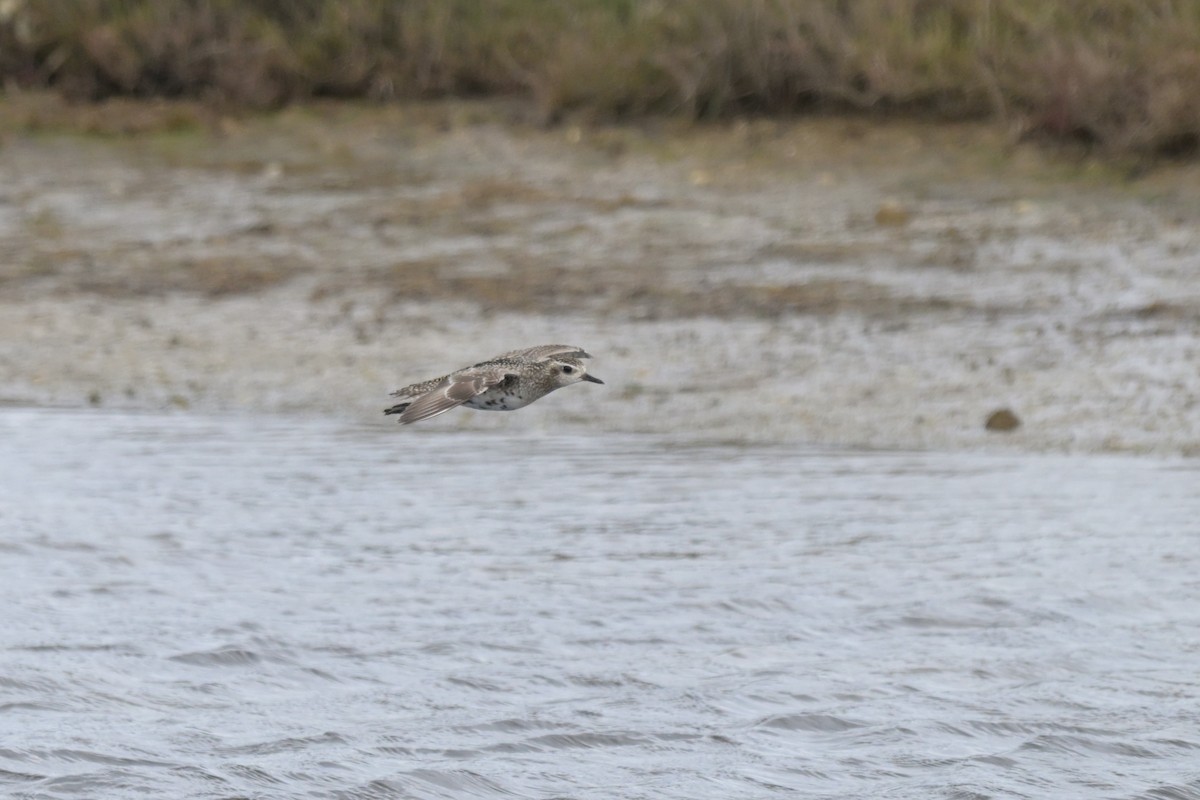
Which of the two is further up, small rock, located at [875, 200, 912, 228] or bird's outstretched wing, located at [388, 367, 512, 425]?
small rock, located at [875, 200, 912, 228]

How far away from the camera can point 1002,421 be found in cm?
923

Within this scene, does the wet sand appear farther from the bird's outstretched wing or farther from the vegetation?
the bird's outstretched wing

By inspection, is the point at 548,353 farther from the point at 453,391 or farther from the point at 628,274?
the point at 628,274

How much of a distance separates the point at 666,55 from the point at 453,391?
24.2 ft

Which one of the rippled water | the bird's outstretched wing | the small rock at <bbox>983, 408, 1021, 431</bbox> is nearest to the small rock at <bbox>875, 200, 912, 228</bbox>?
the small rock at <bbox>983, 408, 1021, 431</bbox>

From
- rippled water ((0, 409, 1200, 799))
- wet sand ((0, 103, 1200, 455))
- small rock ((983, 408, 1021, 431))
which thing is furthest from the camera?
wet sand ((0, 103, 1200, 455))

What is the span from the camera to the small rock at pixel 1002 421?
30.3 ft

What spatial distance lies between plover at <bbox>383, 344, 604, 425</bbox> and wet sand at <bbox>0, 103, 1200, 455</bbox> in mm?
2627

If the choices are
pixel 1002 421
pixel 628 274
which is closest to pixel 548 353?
pixel 1002 421

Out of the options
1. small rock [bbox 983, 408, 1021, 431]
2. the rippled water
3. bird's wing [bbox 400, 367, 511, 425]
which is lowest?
the rippled water

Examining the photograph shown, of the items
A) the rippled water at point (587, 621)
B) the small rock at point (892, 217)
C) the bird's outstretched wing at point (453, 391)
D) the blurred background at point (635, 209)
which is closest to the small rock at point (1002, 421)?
the blurred background at point (635, 209)

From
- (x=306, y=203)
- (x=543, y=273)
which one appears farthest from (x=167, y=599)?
(x=306, y=203)

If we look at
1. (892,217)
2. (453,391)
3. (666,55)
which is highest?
(666,55)

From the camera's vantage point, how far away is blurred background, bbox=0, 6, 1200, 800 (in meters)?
6.76
